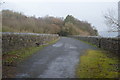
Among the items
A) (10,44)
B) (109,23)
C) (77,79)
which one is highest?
(109,23)

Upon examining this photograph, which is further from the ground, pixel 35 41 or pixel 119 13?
pixel 119 13

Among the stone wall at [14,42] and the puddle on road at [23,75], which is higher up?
the stone wall at [14,42]

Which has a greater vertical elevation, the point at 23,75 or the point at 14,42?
the point at 14,42

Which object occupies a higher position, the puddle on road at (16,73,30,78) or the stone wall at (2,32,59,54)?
the stone wall at (2,32,59,54)

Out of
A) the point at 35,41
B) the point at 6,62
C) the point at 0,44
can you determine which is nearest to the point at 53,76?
the point at 6,62

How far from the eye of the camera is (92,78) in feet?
22.2

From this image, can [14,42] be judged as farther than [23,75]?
Yes

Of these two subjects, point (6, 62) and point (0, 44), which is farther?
point (0, 44)

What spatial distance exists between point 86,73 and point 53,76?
1.49 meters

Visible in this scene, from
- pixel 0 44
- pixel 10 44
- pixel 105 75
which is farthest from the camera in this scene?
pixel 10 44

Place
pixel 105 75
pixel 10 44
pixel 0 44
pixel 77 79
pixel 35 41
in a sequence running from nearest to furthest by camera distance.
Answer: pixel 77 79 → pixel 105 75 → pixel 0 44 → pixel 10 44 → pixel 35 41

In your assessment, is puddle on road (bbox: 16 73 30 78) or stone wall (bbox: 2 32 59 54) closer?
puddle on road (bbox: 16 73 30 78)

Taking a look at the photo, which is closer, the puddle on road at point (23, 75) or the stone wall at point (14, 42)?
the puddle on road at point (23, 75)

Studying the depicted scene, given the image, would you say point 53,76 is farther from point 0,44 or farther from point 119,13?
point 119,13
